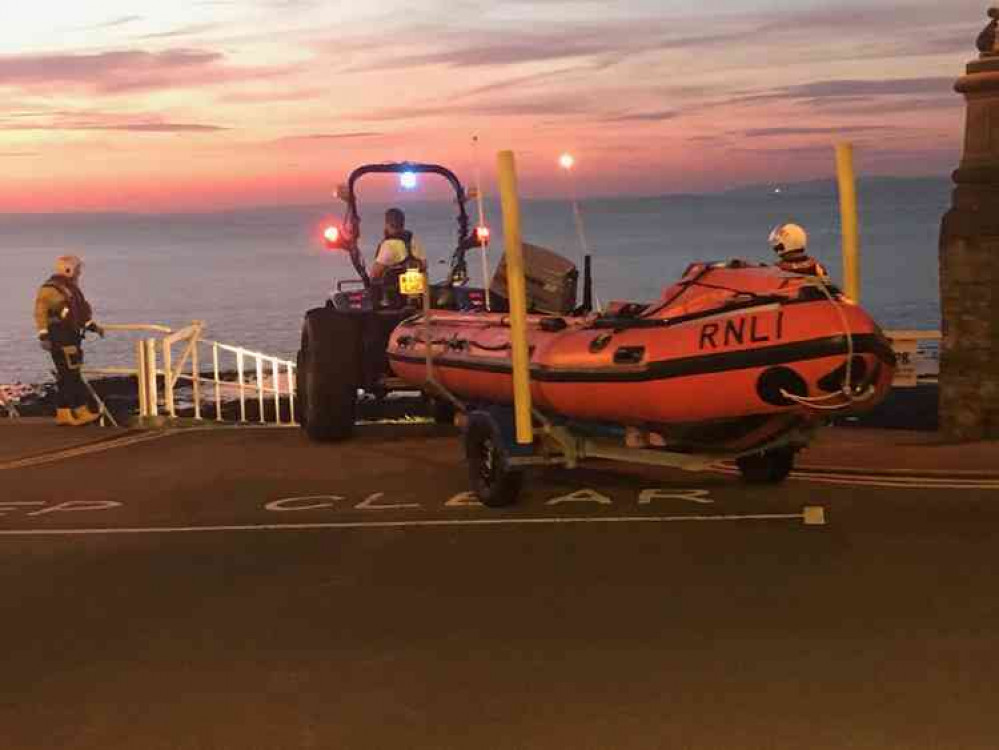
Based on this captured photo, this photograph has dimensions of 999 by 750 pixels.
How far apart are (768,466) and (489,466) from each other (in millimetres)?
1962

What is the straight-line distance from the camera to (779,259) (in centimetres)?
997

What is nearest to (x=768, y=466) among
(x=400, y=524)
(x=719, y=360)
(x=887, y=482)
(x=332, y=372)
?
(x=887, y=482)

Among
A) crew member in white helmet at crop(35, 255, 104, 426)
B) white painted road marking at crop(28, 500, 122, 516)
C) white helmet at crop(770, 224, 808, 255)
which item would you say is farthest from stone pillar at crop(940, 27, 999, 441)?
crew member in white helmet at crop(35, 255, 104, 426)

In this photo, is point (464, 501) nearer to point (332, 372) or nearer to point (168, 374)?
point (332, 372)

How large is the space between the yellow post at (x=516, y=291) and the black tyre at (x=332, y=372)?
465 centimetres

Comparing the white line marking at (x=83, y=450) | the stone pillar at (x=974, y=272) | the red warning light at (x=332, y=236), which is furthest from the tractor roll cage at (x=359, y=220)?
the stone pillar at (x=974, y=272)

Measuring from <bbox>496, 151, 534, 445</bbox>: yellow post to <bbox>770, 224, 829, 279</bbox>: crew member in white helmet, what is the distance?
1688mm

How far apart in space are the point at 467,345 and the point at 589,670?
5477mm

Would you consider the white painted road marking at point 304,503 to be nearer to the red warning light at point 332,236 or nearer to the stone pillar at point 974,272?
the red warning light at point 332,236

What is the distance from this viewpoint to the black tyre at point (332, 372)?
556 inches

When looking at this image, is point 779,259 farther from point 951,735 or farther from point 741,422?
point 951,735

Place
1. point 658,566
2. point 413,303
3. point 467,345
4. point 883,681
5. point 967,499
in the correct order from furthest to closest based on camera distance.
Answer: point 413,303
point 467,345
point 967,499
point 658,566
point 883,681

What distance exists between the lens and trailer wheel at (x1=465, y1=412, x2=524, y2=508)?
998 cm

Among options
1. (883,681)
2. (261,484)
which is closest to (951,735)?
(883,681)
